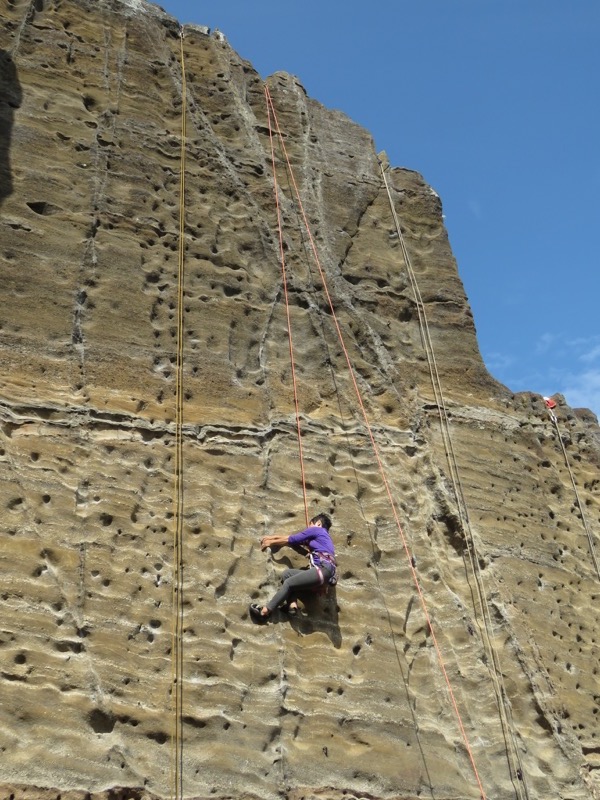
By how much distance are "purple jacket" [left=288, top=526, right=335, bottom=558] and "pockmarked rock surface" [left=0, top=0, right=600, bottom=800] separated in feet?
0.88

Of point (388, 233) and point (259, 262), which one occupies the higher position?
point (388, 233)

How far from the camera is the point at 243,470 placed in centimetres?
834

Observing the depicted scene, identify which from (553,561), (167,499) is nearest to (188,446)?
(167,499)

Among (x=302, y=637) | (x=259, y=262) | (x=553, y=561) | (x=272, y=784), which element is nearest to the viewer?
(x=272, y=784)

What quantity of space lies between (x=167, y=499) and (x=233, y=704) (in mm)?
1644

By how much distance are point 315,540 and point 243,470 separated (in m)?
0.90

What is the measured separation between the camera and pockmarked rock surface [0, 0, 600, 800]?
22.9 feet

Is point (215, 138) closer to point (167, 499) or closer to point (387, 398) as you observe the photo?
point (387, 398)

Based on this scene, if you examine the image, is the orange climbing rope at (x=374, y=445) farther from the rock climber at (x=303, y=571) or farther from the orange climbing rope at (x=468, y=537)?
the rock climber at (x=303, y=571)

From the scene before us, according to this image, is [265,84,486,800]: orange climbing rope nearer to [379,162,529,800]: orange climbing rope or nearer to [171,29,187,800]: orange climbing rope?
[379,162,529,800]: orange climbing rope

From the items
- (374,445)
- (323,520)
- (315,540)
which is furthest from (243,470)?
(374,445)

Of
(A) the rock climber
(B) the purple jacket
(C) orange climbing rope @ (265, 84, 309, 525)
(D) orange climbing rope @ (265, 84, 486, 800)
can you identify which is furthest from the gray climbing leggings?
(D) orange climbing rope @ (265, 84, 486, 800)

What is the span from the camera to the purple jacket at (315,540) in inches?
307

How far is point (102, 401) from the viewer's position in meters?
8.10
